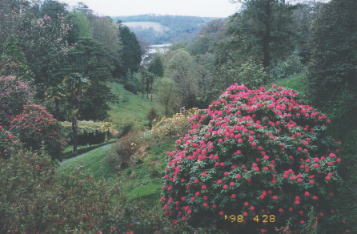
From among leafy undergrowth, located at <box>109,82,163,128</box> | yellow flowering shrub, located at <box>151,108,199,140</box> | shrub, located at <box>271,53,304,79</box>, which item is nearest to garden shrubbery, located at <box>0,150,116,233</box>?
yellow flowering shrub, located at <box>151,108,199,140</box>

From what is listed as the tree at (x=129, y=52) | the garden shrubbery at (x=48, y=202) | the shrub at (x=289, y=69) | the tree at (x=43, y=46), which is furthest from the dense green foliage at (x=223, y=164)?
the tree at (x=129, y=52)

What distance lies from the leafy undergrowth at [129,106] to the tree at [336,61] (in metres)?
32.6

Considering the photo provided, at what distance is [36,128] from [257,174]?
12.1 metres

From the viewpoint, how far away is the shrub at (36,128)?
15.2m

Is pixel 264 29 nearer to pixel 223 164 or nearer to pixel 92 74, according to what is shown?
pixel 223 164

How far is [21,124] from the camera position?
602 inches

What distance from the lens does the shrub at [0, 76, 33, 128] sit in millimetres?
16172

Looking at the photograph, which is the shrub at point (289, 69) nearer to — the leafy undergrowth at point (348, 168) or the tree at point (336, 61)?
the tree at point (336, 61)

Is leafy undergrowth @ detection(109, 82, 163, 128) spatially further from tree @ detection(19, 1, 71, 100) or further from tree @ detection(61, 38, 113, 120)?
tree @ detection(19, 1, 71, 100)

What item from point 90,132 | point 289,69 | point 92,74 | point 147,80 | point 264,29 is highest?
point 264,29

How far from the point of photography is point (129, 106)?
50750 millimetres

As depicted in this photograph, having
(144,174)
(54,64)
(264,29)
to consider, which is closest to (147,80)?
(54,64)

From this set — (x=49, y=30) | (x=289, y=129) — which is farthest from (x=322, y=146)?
(x=49, y=30)

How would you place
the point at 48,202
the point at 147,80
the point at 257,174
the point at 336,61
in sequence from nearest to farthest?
the point at 48,202
the point at 257,174
the point at 336,61
the point at 147,80
